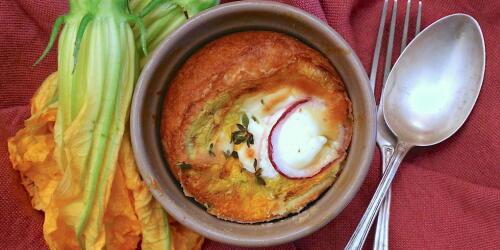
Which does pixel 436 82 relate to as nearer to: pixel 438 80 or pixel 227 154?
pixel 438 80

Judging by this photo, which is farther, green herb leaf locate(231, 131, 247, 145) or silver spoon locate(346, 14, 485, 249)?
silver spoon locate(346, 14, 485, 249)

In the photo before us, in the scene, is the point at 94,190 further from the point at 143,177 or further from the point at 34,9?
the point at 34,9

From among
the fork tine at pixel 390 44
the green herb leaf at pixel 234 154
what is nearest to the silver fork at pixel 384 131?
the fork tine at pixel 390 44

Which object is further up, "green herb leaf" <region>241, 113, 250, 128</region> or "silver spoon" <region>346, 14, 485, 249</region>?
"green herb leaf" <region>241, 113, 250, 128</region>

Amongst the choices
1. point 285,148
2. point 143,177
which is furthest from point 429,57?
point 143,177

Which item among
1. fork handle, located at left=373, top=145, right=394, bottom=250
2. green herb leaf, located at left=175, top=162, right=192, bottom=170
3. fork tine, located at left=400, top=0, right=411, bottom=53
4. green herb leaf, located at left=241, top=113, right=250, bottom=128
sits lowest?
fork handle, located at left=373, top=145, right=394, bottom=250

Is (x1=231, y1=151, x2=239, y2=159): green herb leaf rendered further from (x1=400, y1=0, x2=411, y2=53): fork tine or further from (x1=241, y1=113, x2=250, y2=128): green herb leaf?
(x1=400, y1=0, x2=411, y2=53): fork tine

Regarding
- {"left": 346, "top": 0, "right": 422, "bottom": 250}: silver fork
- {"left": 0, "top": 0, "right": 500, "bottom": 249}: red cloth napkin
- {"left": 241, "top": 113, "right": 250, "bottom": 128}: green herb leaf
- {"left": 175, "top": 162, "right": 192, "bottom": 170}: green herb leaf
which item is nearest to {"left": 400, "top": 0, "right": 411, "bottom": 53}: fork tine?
{"left": 346, "top": 0, "right": 422, "bottom": 250}: silver fork
